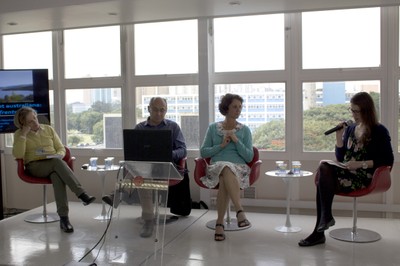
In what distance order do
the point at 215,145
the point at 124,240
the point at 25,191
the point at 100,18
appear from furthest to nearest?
the point at 25,191 < the point at 100,18 < the point at 215,145 < the point at 124,240

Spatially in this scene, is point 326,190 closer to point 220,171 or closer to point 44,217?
point 220,171

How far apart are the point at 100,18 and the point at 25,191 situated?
8.78 feet

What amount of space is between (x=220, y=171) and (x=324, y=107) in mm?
1568

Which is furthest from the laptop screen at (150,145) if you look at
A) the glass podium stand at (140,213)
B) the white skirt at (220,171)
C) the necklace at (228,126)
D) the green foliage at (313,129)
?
the green foliage at (313,129)

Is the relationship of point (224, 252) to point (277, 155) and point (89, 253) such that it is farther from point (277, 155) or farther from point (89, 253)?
point (277, 155)

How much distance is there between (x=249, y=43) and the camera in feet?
16.9

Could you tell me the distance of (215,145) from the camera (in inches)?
172

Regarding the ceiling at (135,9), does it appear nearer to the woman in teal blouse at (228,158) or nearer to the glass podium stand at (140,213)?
the woman in teal blouse at (228,158)

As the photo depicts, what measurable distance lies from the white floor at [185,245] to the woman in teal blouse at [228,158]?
282mm

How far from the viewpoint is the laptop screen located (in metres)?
3.89

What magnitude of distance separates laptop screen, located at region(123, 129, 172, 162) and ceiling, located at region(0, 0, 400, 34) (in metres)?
1.33

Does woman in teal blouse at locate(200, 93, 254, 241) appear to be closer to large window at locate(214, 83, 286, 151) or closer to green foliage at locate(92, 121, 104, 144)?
large window at locate(214, 83, 286, 151)

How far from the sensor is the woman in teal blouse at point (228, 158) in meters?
4.09

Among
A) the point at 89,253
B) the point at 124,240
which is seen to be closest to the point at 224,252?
the point at 124,240
